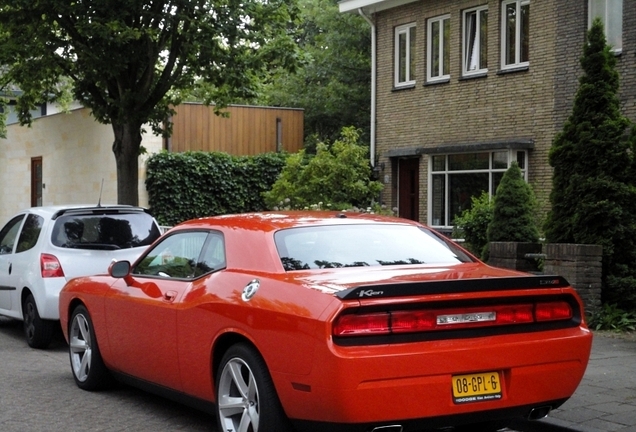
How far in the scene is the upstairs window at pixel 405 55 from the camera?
24.5m

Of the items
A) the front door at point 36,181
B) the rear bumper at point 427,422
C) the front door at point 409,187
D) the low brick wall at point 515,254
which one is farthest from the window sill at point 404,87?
the rear bumper at point 427,422

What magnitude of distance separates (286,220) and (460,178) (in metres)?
16.4

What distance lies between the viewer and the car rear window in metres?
11.7

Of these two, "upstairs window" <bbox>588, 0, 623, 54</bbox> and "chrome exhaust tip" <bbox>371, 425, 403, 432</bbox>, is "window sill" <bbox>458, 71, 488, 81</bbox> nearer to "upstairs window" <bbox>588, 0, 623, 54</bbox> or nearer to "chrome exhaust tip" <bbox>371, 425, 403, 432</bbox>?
"upstairs window" <bbox>588, 0, 623, 54</bbox>

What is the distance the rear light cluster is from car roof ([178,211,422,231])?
1412 mm

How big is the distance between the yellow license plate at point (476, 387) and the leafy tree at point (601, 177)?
23.5 feet

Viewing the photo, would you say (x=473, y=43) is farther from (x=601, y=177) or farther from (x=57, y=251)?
(x=57, y=251)

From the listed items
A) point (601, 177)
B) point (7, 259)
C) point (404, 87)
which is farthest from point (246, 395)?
point (404, 87)

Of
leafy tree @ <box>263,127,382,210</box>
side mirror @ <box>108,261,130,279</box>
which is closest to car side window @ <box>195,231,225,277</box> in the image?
side mirror @ <box>108,261,130,279</box>

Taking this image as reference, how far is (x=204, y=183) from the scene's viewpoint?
25.8m

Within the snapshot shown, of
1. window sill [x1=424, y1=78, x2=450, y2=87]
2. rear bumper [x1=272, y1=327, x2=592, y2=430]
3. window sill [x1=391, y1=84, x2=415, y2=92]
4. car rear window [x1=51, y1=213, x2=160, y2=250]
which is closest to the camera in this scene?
rear bumper [x1=272, y1=327, x2=592, y2=430]

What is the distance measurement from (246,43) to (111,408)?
470 inches

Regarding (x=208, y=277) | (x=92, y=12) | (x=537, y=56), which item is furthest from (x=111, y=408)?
(x=537, y=56)

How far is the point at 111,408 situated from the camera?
8.13 metres
